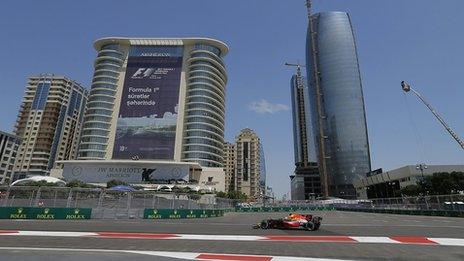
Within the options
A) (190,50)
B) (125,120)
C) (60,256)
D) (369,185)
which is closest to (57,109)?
(125,120)

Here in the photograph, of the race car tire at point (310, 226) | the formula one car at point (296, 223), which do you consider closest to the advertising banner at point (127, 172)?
the formula one car at point (296, 223)

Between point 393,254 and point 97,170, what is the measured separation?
127874 millimetres

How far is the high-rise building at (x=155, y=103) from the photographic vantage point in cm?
12988

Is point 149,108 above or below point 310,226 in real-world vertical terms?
above

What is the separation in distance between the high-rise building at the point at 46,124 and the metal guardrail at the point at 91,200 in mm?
162659

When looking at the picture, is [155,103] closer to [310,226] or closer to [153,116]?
[153,116]

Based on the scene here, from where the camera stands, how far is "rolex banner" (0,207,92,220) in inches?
1094

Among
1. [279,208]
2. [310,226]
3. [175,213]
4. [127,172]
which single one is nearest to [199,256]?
[310,226]

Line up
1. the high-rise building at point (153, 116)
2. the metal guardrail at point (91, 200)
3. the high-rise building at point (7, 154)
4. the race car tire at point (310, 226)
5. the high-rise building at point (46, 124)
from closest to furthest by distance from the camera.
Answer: the race car tire at point (310, 226), the metal guardrail at point (91, 200), the high-rise building at point (153, 116), the high-rise building at point (7, 154), the high-rise building at point (46, 124)

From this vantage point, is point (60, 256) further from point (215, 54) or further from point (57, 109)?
point (57, 109)

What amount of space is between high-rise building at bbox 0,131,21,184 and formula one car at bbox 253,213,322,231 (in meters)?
168

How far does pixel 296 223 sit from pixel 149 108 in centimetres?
11835

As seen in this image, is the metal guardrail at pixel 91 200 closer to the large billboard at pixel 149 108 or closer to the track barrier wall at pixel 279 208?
the track barrier wall at pixel 279 208

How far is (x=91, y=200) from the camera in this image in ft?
99.0
